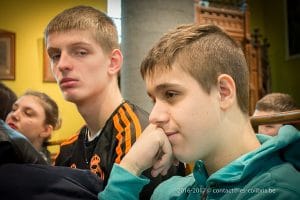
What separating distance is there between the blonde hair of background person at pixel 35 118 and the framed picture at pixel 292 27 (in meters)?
4.96

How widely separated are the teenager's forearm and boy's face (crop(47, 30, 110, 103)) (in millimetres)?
495

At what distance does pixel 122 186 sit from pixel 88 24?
731 millimetres

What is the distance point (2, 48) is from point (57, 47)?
3.39 m

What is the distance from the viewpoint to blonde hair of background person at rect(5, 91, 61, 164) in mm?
2408

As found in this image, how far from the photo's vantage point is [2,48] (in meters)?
4.43

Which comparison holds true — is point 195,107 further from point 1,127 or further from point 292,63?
point 292,63

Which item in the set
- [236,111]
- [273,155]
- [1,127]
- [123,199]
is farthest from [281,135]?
[1,127]

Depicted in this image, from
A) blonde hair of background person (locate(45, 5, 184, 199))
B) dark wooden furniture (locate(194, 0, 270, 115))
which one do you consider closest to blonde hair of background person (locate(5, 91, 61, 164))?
blonde hair of background person (locate(45, 5, 184, 199))

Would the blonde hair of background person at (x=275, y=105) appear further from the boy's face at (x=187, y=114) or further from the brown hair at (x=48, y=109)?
the boy's face at (x=187, y=114)

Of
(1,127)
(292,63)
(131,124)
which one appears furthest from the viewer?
(292,63)

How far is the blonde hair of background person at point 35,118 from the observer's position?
2408 millimetres

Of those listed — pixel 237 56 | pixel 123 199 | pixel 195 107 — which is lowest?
pixel 123 199

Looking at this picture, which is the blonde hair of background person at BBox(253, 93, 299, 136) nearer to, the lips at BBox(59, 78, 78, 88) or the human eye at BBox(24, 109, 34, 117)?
the human eye at BBox(24, 109, 34, 117)

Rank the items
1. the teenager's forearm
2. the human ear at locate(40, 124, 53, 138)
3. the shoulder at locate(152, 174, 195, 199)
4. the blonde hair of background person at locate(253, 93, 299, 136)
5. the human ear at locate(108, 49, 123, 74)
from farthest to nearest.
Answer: the blonde hair of background person at locate(253, 93, 299, 136) → the human ear at locate(40, 124, 53, 138) → the human ear at locate(108, 49, 123, 74) → the shoulder at locate(152, 174, 195, 199) → the teenager's forearm
